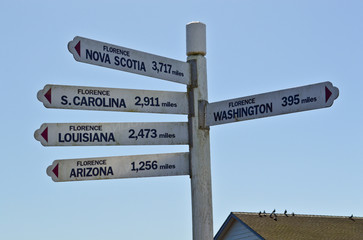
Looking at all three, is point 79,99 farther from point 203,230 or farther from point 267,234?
point 267,234

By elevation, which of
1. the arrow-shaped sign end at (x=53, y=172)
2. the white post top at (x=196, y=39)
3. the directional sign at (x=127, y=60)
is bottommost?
the arrow-shaped sign end at (x=53, y=172)

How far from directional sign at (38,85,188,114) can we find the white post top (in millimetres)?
528

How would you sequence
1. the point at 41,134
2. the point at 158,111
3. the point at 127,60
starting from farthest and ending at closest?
the point at 158,111
the point at 127,60
the point at 41,134

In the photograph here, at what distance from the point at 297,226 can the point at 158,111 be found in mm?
18325

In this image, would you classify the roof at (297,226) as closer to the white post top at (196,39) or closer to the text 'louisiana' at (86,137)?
the white post top at (196,39)

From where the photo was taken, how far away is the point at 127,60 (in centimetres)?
718

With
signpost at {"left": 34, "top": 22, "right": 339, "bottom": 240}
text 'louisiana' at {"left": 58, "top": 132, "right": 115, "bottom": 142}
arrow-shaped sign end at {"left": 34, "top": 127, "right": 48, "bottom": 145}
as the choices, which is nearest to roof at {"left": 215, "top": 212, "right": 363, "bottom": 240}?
signpost at {"left": 34, "top": 22, "right": 339, "bottom": 240}

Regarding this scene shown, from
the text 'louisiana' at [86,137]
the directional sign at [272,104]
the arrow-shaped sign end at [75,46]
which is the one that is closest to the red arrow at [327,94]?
the directional sign at [272,104]

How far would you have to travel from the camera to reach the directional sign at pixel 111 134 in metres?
6.77

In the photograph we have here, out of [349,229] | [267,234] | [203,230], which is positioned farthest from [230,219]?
[203,230]

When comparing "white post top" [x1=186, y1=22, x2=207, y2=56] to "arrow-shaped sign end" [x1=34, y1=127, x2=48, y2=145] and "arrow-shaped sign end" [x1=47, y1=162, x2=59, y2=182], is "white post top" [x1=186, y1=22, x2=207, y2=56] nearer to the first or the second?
"arrow-shaped sign end" [x1=34, y1=127, x2=48, y2=145]

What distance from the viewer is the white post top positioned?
7.46m

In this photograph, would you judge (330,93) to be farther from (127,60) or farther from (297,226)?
(297,226)

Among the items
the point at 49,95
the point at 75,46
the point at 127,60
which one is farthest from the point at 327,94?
the point at 49,95
